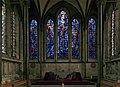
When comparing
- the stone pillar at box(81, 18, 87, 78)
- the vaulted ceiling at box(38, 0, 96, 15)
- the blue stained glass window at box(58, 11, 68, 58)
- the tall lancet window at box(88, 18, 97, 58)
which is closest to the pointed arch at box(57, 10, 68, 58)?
the blue stained glass window at box(58, 11, 68, 58)

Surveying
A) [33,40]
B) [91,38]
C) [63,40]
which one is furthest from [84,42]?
[33,40]

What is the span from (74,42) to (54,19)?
343 centimetres

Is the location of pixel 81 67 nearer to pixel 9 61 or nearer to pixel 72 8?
pixel 72 8

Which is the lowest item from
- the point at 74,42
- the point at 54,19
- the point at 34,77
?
the point at 34,77

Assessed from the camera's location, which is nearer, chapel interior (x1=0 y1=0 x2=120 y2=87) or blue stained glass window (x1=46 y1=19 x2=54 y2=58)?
chapel interior (x1=0 y1=0 x2=120 y2=87)

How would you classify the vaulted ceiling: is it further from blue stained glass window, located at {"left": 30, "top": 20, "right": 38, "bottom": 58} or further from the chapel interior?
blue stained glass window, located at {"left": 30, "top": 20, "right": 38, "bottom": 58}

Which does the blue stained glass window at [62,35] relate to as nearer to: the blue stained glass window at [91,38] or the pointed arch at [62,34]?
the pointed arch at [62,34]

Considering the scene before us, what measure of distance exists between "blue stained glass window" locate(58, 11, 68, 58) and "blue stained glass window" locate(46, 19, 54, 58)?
0.81 m

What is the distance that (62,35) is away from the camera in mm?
34875

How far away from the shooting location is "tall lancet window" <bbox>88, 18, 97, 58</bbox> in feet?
113

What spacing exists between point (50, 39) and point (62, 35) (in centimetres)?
143

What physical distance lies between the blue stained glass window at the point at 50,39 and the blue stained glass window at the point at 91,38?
4.15 meters

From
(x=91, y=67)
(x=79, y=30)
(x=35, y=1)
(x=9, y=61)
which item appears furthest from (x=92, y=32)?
(x=9, y=61)

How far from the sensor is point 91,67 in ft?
111
